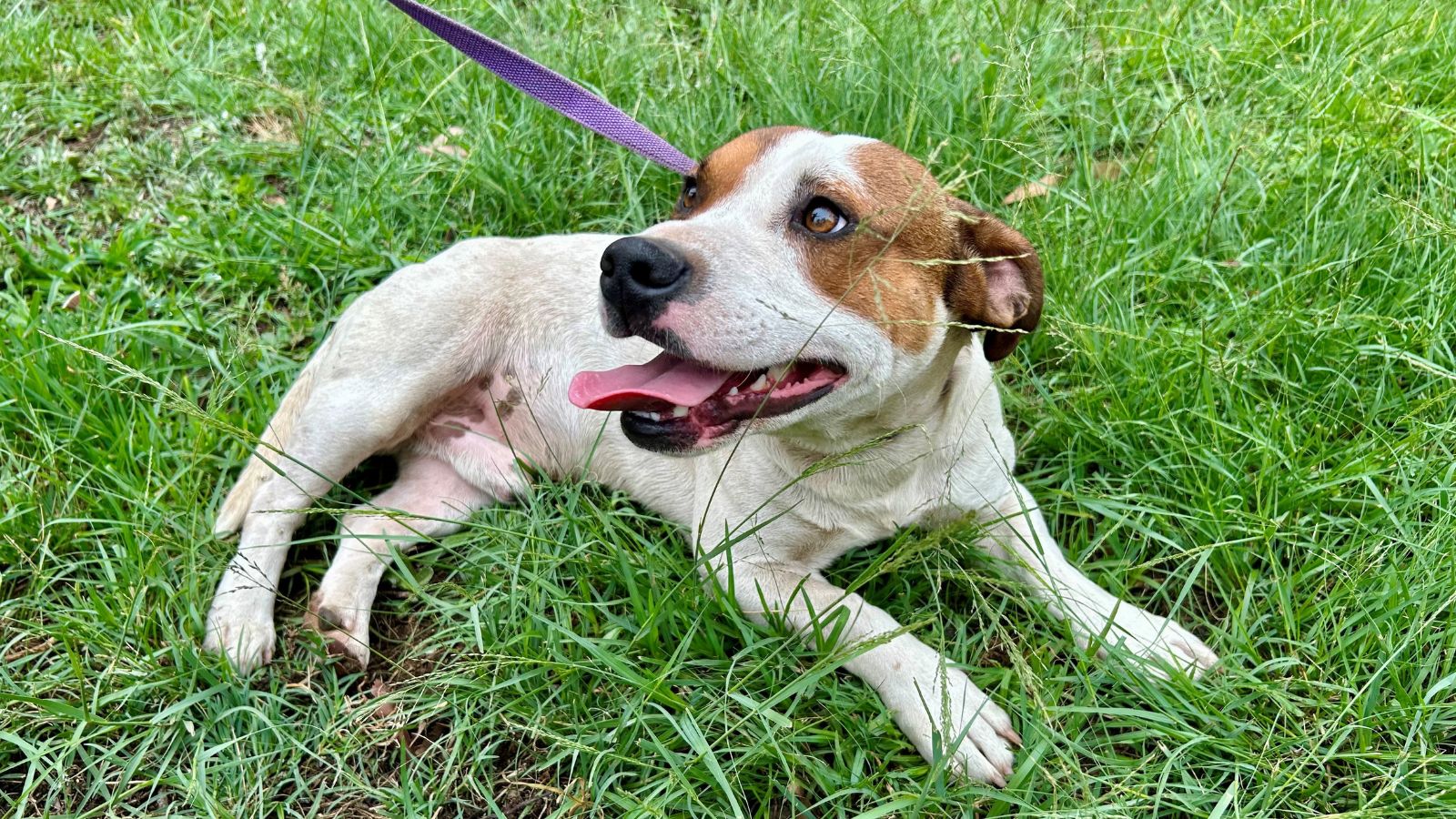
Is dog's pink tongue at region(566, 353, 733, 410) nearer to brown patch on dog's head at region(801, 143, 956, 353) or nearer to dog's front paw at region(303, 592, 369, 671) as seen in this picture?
brown patch on dog's head at region(801, 143, 956, 353)

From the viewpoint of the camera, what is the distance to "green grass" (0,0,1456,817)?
8.90 ft

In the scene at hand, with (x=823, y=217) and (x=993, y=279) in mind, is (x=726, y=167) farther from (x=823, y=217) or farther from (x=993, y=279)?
(x=993, y=279)

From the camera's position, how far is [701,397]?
2.51 metres

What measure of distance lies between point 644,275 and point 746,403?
40 cm

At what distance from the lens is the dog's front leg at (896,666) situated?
262 cm

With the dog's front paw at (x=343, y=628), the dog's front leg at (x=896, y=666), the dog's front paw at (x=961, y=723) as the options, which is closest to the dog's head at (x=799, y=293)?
the dog's front leg at (x=896, y=666)

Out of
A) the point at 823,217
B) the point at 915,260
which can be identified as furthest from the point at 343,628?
the point at 915,260

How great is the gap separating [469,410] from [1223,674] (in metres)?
2.50

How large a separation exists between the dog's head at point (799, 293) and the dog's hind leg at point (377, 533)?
83 centimetres

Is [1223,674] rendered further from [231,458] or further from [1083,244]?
[231,458]

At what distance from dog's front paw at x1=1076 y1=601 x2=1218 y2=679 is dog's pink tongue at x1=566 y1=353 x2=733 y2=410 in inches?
47.0

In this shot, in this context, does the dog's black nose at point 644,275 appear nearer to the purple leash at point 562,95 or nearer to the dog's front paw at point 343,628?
the purple leash at point 562,95

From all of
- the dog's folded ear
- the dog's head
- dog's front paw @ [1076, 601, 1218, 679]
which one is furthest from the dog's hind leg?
dog's front paw @ [1076, 601, 1218, 679]

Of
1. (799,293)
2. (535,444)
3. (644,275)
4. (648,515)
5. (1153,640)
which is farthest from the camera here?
(535,444)
